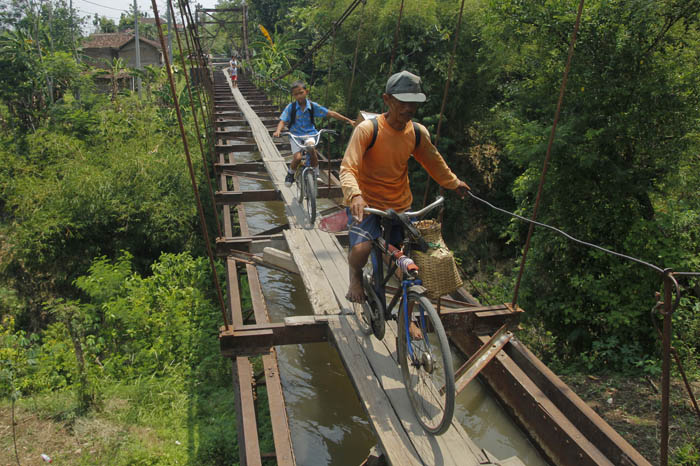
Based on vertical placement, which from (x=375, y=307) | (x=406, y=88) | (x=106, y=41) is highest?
(x=106, y=41)

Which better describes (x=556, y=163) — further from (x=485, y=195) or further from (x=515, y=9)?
(x=485, y=195)

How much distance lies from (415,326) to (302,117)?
12.3ft

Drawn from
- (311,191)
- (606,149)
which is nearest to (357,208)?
(311,191)

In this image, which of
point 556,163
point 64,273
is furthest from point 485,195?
point 64,273

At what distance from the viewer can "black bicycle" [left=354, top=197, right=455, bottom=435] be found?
7.92 ft

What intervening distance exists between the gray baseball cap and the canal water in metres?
2.10

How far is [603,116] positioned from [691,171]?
3.86 ft

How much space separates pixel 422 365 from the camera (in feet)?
8.42

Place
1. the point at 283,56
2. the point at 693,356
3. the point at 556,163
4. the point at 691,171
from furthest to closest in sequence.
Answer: the point at 283,56
the point at 556,163
the point at 691,171
the point at 693,356

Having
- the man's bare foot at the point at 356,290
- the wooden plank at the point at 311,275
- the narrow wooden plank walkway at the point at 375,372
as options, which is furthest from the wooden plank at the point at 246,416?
the man's bare foot at the point at 356,290

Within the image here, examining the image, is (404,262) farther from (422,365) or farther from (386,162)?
(386,162)

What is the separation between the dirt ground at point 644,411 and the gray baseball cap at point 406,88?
3082 mm

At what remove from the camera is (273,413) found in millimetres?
2850

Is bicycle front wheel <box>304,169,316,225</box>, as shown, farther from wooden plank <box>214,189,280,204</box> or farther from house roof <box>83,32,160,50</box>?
house roof <box>83,32,160,50</box>
